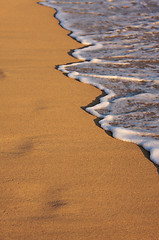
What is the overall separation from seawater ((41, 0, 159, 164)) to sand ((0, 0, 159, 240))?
0.57 ft

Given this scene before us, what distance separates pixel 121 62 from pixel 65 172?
262 centimetres

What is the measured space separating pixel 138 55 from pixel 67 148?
2759 mm

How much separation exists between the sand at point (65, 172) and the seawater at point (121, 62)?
17cm

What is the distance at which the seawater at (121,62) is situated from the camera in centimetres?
275

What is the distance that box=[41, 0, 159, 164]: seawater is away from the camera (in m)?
2.75

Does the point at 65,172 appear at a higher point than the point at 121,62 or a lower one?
lower

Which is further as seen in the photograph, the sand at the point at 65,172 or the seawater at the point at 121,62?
the seawater at the point at 121,62

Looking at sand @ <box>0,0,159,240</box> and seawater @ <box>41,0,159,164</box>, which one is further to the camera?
seawater @ <box>41,0,159,164</box>

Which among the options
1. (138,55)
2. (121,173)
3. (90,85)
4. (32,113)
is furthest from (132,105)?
(138,55)

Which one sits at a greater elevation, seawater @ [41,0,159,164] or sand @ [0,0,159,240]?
seawater @ [41,0,159,164]

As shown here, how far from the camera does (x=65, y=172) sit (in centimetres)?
206

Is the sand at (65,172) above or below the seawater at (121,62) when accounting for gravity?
below

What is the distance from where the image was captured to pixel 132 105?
310 centimetres

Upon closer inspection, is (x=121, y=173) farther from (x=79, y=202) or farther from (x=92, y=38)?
(x=92, y=38)
